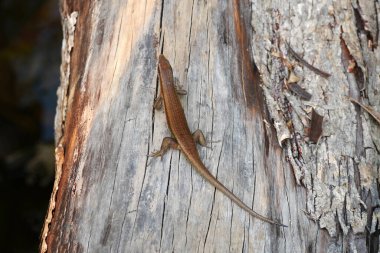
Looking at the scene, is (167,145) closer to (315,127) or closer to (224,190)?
(224,190)

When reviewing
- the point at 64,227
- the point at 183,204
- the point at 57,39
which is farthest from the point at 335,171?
the point at 57,39

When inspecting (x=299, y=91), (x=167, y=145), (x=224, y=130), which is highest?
(x=299, y=91)

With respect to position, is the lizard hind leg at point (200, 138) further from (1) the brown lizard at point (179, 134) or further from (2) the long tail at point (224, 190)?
(2) the long tail at point (224, 190)

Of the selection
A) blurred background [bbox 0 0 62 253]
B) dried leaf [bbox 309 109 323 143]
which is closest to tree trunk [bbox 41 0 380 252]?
dried leaf [bbox 309 109 323 143]

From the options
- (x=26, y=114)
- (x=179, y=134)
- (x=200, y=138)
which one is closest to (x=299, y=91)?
(x=200, y=138)

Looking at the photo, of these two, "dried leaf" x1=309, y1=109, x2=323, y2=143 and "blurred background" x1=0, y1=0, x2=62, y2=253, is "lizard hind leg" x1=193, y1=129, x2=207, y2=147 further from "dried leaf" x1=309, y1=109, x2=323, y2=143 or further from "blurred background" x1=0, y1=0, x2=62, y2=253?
"blurred background" x1=0, y1=0, x2=62, y2=253
